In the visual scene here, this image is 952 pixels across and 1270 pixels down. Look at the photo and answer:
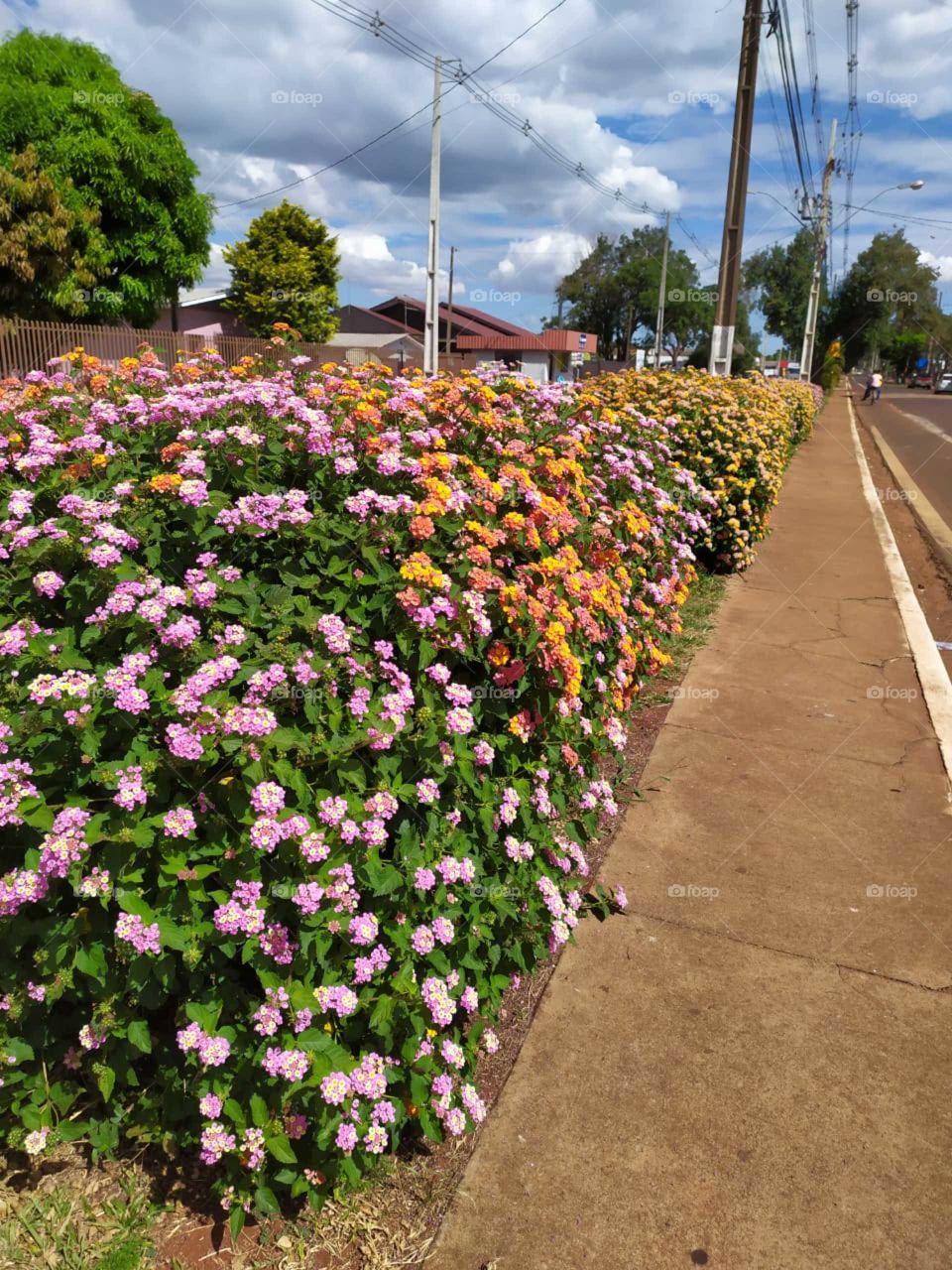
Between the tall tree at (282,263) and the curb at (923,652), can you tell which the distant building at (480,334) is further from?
Result: the curb at (923,652)

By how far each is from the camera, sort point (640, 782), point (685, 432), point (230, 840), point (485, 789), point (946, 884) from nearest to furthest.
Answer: point (230, 840) → point (485, 789) → point (946, 884) → point (640, 782) → point (685, 432)

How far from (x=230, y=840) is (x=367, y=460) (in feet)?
4.15

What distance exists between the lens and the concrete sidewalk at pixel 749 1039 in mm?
2074

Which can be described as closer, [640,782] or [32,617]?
[32,617]

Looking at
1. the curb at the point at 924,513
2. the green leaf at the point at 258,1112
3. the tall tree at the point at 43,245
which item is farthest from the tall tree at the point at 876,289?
the green leaf at the point at 258,1112

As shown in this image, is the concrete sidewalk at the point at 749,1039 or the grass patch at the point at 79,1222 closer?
the grass patch at the point at 79,1222

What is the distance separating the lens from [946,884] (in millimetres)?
3420

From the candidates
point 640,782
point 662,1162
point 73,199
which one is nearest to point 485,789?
point 662,1162

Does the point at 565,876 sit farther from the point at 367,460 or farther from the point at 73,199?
the point at 73,199

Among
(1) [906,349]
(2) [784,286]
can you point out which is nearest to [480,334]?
(2) [784,286]

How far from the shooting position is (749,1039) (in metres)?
2.62

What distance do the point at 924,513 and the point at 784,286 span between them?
2553 inches

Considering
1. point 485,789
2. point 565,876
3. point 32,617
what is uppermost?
point 32,617

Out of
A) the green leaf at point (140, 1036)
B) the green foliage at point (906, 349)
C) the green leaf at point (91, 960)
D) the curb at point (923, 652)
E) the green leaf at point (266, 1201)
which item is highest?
the green foliage at point (906, 349)
